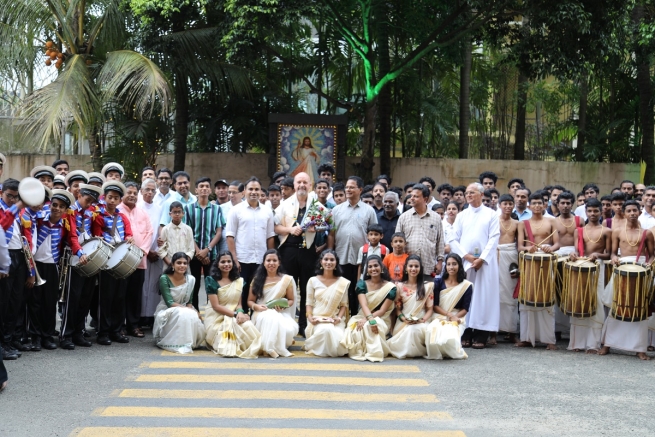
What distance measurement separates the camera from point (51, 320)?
9.51m

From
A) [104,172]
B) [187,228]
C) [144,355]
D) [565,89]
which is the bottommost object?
[144,355]

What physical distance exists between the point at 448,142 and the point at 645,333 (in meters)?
15.9

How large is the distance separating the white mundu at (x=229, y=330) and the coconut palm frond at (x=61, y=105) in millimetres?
6136

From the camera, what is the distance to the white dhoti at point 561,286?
10047mm

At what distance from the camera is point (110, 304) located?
9.88 m

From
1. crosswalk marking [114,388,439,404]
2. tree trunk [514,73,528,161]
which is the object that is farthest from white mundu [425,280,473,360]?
tree trunk [514,73,528,161]

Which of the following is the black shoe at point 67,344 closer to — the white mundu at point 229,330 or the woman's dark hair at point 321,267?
the white mundu at point 229,330

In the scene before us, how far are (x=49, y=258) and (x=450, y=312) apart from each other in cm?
446

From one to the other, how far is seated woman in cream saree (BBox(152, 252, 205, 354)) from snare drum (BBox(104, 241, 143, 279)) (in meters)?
0.37

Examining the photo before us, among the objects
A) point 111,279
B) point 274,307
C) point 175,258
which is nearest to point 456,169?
point 274,307

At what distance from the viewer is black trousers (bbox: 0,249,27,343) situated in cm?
881

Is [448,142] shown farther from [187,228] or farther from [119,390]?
[119,390]

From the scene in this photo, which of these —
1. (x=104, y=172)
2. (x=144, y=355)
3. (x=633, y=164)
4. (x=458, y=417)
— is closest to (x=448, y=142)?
(x=633, y=164)

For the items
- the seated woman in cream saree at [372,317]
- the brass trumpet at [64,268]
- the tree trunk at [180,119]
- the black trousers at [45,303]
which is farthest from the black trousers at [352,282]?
the tree trunk at [180,119]
